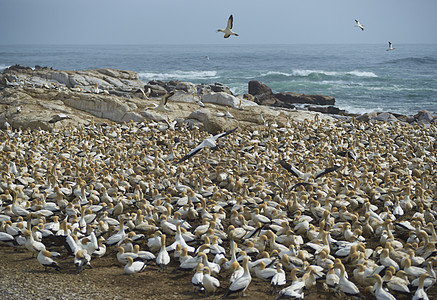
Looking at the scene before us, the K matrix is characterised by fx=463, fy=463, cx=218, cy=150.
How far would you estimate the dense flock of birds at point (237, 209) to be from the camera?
803 centimetres

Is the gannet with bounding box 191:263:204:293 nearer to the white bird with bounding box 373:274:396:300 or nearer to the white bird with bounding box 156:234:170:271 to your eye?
the white bird with bounding box 156:234:170:271

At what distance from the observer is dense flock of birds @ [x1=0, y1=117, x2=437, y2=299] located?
26.3ft

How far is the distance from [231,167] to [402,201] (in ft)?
17.1

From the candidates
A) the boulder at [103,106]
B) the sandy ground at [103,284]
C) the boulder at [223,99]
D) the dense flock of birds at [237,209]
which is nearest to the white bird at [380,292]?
the dense flock of birds at [237,209]

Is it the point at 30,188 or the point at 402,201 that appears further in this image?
the point at 30,188

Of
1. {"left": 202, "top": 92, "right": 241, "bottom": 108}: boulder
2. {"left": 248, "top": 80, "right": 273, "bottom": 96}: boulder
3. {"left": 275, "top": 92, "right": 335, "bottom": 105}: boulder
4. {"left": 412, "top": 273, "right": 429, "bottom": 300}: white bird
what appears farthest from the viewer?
{"left": 248, "top": 80, "right": 273, "bottom": 96}: boulder

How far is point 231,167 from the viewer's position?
14.5 metres

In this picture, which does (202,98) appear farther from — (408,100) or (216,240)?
(408,100)

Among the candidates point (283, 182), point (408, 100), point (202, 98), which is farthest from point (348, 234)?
point (408, 100)

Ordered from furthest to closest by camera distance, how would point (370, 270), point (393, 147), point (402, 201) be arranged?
point (393, 147)
point (402, 201)
point (370, 270)

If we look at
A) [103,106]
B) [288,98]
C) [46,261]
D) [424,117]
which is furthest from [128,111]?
[288,98]

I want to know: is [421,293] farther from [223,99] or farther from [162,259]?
[223,99]

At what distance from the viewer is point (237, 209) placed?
1072 centimetres

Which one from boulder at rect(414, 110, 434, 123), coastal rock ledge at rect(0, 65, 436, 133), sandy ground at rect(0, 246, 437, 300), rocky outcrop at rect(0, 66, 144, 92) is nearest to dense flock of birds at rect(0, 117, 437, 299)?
sandy ground at rect(0, 246, 437, 300)
